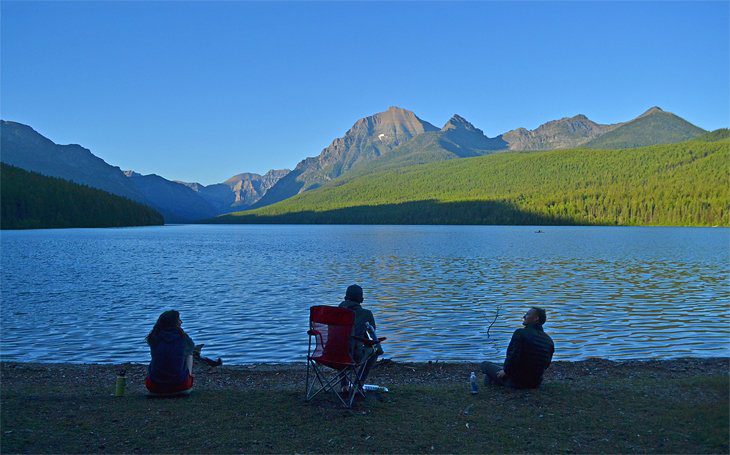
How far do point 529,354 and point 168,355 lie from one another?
7266mm

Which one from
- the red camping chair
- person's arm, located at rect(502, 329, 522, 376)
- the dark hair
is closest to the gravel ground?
person's arm, located at rect(502, 329, 522, 376)

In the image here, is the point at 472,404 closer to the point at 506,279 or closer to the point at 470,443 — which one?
the point at 470,443

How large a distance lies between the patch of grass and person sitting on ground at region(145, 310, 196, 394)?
361 millimetres

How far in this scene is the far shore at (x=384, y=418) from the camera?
359 inches

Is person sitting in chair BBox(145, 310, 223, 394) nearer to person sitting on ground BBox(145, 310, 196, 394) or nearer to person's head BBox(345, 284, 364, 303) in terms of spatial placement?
person sitting on ground BBox(145, 310, 196, 394)

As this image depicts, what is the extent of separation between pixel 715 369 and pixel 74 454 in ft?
48.6

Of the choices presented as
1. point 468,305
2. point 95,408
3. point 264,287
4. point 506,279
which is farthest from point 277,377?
point 506,279

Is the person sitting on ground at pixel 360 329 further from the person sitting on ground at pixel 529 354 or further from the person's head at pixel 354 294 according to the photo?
the person sitting on ground at pixel 529 354

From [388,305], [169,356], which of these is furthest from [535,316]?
[388,305]

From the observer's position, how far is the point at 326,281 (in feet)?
136

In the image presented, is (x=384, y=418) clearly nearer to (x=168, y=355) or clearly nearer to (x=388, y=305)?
(x=168, y=355)

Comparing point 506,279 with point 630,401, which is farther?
point 506,279

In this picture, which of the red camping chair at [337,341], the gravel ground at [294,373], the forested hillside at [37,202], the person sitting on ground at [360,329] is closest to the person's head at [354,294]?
the person sitting on ground at [360,329]

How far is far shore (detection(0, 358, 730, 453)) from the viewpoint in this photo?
29.9ft
